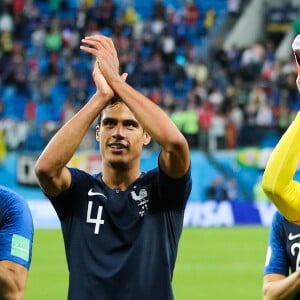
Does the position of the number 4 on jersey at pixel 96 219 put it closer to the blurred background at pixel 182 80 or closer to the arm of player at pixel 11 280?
the arm of player at pixel 11 280

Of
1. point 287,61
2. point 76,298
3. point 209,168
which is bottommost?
point 76,298

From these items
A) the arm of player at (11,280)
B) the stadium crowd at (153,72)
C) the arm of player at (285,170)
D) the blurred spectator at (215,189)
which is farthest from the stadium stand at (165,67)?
the arm of player at (285,170)

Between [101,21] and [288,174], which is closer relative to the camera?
[288,174]

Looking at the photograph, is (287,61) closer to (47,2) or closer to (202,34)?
(202,34)

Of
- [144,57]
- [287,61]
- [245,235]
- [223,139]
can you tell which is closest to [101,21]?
[144,57]

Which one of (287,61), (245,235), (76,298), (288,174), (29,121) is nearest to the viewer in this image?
(288,174)

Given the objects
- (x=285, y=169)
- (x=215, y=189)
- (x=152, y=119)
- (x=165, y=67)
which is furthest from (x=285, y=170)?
(x=165, y=67)

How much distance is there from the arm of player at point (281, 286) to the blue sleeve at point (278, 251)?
0.11ft

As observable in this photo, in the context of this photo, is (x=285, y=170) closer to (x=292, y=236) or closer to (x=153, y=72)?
(x=292, y=236)

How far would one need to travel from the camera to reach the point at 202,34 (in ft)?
90.3

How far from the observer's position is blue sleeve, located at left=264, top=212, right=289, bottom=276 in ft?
15.4

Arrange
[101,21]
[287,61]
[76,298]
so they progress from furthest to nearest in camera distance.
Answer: [101,21], [287,61], [76,298]

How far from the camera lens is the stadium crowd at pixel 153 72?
20.8 meters

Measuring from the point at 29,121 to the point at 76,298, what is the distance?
17.3m
